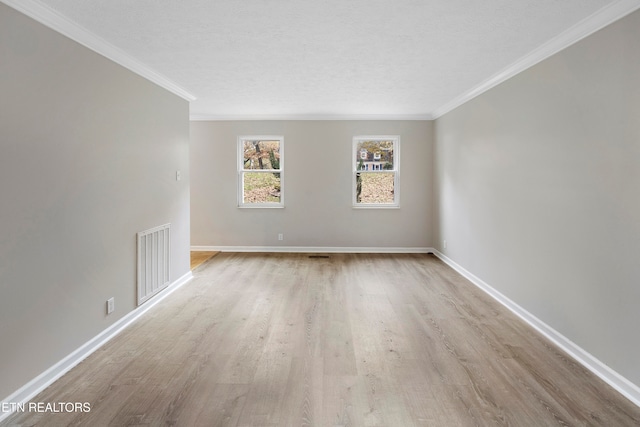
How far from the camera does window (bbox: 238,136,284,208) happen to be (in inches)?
265

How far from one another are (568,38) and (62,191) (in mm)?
4077

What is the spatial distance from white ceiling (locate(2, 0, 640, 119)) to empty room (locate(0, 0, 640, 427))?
1.0 inches

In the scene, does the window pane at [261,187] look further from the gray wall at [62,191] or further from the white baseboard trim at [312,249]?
the gray wall at [62,191]

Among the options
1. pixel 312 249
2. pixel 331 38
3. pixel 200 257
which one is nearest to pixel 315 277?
pixel 312 249

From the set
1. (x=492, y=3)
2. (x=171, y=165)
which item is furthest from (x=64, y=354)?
(x=492, y=3)

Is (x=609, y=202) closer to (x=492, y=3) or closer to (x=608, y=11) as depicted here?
(x=608, y=11)

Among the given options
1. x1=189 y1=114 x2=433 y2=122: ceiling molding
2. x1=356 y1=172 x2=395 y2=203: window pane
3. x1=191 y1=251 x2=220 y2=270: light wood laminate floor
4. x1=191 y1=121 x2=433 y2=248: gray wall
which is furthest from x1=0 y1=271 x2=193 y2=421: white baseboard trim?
x1=356 y1=172 x2=395 y2=203: window pane

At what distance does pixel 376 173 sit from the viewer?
6750 millimetres

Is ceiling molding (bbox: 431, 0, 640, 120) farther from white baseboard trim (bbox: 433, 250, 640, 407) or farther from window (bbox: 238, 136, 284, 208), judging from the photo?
window (bbox: 238, 136, 284, 208)

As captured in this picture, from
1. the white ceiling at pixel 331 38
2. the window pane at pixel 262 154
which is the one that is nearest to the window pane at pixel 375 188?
the window pane at pixel 262 154

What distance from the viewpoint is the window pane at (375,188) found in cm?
674

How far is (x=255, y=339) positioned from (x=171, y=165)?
249 centimetres

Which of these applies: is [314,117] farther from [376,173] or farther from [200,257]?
[200,257]

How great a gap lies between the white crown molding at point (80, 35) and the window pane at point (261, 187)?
2.92m
